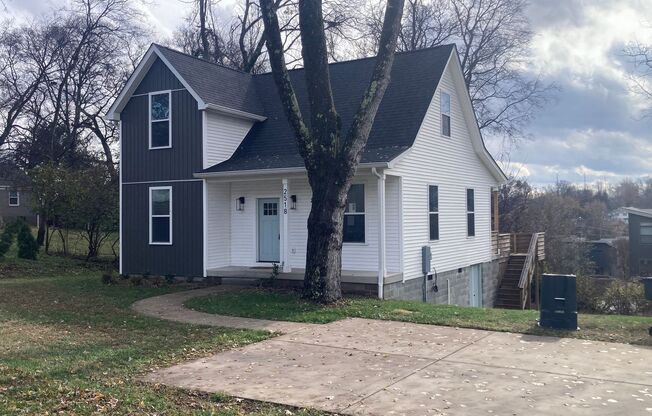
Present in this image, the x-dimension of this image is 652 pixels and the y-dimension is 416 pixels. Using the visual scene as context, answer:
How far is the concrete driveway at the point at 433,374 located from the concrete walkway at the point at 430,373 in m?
0.01

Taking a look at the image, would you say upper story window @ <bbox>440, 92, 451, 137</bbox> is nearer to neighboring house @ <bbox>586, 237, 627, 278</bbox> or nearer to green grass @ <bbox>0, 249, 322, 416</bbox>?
green grass @ <bbox>0, 249, 322, 416</bbox>

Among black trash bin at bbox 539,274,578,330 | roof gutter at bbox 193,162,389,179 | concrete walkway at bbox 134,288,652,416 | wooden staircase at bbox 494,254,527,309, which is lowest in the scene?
wooden staircase at bbox 494,254,527,309

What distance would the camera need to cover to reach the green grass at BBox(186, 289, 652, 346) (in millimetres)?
9641

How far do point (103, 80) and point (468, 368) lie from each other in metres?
30.1

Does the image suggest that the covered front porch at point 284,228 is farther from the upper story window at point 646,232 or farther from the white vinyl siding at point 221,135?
the upper story window at point 646,232

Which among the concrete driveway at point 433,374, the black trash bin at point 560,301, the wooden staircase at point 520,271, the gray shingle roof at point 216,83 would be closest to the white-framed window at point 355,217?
the gray shingle roof at point 216,83

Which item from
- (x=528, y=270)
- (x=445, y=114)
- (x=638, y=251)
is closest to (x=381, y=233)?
(x=445, y=114)

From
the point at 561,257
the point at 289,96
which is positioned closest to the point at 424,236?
the point at 289,96

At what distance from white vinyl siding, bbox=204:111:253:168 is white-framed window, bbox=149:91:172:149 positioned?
1.31 meters

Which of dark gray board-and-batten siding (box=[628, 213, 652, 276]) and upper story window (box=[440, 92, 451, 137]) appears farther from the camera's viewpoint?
dark gray board-and-batten siding (box=[628, 213, 652, 276])

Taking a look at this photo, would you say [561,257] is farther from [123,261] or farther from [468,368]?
[468,368]

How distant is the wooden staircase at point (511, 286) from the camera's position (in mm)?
23844

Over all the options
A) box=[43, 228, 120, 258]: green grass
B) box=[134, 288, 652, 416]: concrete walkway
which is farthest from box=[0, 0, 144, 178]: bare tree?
box=[134, 288, 652, 416]: concrete walkway

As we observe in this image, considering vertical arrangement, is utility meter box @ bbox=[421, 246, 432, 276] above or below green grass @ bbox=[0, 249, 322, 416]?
above
